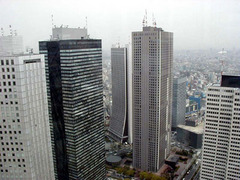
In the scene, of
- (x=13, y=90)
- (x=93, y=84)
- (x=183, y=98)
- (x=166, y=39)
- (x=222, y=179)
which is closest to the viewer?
(x=13, y=90)

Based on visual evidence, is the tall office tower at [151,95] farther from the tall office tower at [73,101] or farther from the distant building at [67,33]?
the distant building at [67,33]

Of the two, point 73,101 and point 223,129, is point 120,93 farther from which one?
point 223,129

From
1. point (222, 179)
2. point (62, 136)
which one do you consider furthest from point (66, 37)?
point (222, 179)

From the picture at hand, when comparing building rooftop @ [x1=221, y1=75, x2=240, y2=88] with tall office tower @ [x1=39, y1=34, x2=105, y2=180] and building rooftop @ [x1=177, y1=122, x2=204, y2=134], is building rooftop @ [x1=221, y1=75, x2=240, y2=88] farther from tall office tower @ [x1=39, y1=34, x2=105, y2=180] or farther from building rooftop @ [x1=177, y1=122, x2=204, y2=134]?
building rooftop @ [x1=177, y1=122, x2=204, y2=134]

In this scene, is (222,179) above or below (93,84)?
below

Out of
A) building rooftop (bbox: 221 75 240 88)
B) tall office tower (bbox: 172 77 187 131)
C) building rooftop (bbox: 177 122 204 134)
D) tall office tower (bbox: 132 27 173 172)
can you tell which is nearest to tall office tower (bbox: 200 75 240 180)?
building rooftop (bbox: 221 75 240 88)

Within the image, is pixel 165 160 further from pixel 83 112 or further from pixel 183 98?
pixel 83 112

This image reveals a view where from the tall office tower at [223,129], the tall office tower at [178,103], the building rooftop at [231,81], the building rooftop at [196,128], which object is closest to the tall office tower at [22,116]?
the tall office tower at [223,129]
